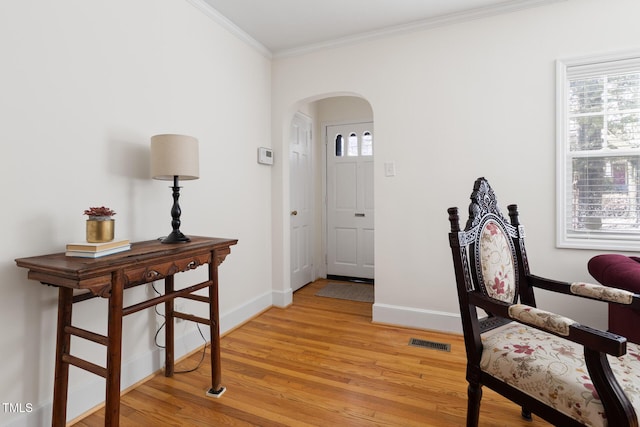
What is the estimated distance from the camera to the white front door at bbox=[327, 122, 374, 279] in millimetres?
4277

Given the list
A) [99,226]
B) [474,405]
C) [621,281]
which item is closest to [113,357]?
[99,226]

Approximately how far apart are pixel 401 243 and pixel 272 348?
1393 millimetres

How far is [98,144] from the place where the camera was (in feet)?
5.85

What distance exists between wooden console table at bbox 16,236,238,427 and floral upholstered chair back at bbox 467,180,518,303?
56.0 inches

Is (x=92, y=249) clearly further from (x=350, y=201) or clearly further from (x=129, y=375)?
(x=350, y=201)

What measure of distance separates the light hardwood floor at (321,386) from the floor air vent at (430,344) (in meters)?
0.05

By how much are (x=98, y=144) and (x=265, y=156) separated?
1590 mm

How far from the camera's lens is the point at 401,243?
2.87 metres

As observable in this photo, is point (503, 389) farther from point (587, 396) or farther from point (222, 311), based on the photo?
point (222, 311)

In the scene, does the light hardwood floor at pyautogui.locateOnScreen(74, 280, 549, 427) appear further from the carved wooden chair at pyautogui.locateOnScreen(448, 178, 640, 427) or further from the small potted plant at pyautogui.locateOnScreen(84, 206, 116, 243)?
the small potted plant at pyautogui.locateOnScreen(84, 206, 116, 243)

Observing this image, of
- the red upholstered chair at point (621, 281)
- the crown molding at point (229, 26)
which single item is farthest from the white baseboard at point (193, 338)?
the crown molding at point (229, 26)

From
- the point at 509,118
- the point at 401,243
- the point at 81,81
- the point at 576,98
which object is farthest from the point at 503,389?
the point at 81,81

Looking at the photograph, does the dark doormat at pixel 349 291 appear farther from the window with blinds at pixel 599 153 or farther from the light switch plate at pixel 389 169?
the window with blinds at pixel 599 153

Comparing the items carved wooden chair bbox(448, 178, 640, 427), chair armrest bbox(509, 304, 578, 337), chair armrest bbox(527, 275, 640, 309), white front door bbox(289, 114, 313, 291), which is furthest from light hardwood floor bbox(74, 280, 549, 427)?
white front door bbox(289, 114, 313, 291)
